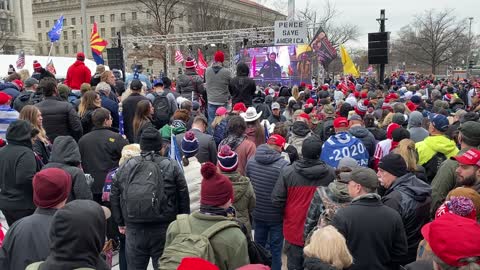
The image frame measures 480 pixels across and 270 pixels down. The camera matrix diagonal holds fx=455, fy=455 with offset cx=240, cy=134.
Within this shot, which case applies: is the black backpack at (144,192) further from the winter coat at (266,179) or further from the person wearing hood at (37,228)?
the winter coat at (266,179)

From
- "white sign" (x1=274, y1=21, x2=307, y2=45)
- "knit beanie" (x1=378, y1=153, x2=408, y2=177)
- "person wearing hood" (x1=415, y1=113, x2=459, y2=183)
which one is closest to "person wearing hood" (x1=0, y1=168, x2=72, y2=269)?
"knit beanie" (x1=378, y1=153, x2=408, y2=177)

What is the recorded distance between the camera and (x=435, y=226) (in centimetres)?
239

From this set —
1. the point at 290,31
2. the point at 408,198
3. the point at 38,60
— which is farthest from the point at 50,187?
the point at 38,60

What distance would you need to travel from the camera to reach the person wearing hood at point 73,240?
2629mm

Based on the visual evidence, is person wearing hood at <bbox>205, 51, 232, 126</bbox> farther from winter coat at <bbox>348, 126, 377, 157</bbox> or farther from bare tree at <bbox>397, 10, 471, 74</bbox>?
bare tree at <bbox>397, 10, 471, 74</bbox>

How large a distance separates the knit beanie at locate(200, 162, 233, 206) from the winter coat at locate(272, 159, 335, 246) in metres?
1.36

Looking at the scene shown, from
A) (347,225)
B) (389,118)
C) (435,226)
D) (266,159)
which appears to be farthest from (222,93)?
(435,226)

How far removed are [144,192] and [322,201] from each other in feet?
5.27

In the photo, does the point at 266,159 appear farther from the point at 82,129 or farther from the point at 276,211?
the point at 82,129

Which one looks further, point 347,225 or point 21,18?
point 21,18

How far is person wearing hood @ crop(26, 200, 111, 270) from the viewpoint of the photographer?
2.63m

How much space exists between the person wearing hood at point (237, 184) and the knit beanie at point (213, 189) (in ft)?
2.90

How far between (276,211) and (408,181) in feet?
5.06

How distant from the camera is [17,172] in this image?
4461 millimetres
